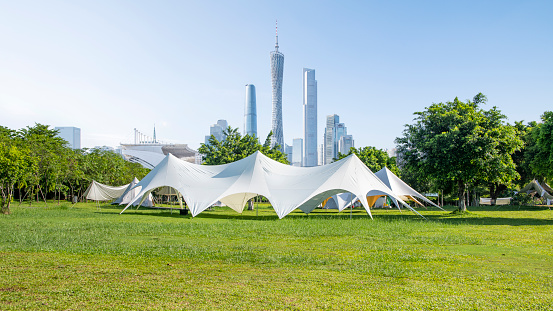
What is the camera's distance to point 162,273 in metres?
6.45

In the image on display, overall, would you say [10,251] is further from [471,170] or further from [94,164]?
[94,164]

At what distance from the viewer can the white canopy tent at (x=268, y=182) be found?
65.2 feet

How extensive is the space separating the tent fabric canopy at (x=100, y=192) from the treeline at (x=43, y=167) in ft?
11.6

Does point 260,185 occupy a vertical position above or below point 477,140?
below

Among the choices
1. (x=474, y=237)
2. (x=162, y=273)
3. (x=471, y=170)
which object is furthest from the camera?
(x=471, y=170)

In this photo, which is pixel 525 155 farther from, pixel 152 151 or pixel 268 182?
pixel 152 151

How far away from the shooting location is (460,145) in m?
22.6

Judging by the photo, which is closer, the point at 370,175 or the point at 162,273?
the point at 162,273

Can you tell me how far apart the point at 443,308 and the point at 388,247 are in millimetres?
4976

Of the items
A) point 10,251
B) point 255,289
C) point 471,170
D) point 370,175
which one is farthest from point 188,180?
point 255,289

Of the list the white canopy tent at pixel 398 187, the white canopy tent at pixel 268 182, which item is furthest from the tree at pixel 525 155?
the white canopy tent at pixel 268 182

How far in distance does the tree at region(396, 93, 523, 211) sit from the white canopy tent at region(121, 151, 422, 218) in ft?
14.1

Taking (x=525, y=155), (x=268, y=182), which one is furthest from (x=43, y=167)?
(x=525, y=155)

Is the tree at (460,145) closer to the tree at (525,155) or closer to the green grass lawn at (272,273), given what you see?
the green grass lawn at (272,273)
